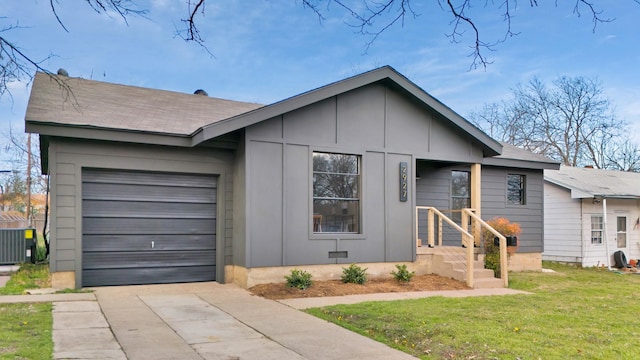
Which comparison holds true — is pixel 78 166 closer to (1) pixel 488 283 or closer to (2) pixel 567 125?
(1) pixel 488 283

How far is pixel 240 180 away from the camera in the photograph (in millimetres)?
10305

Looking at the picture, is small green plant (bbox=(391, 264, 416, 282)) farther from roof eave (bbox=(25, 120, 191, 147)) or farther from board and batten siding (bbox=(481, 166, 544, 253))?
roof eave (bbox=(25, 120, 191, 147))

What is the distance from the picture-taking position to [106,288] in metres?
9.58

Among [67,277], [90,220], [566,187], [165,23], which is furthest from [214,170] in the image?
[566,187]

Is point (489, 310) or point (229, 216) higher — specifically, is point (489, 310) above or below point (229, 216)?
below

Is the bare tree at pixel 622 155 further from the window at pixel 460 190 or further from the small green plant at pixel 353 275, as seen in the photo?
the small green plant at pixel 353 275

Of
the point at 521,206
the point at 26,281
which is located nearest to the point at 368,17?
the point at 26,281

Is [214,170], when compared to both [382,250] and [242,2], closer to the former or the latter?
[382,250]

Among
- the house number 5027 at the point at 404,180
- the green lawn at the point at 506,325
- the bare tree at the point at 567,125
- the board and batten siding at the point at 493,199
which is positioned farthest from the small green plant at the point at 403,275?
the bare tree at the point at 567,125

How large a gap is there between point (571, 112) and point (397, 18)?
3174 centimetres

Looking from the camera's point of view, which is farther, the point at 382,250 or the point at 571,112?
the point at 571,112

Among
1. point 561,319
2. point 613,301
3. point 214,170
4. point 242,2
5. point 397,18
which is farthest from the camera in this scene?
point 214,170

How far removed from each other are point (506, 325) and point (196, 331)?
3993 mm

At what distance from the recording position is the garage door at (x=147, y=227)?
9.77m
